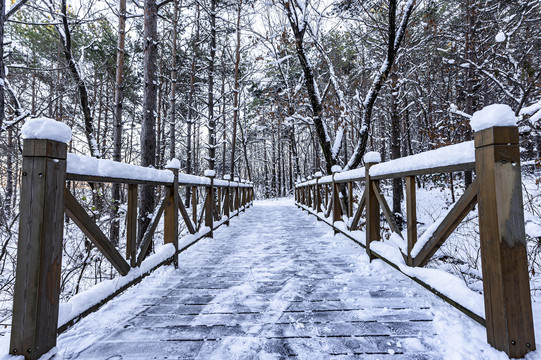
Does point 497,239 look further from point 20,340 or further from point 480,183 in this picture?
point 20,340

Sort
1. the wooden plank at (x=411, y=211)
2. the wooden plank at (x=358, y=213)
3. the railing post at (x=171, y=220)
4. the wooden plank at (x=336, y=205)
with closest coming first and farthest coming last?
the wooden plank at (x=411, y=211) < the railing post at (x=171, y=220) < the wooden plank at (x=358, y=213) < the wooden plank at (x=336, y=205)

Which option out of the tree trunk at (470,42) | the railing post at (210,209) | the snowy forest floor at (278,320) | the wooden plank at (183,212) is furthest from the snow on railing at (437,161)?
the tree trunk at (470,42)

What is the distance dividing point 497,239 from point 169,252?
3.02 metres

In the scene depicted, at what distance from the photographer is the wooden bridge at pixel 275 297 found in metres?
1.37

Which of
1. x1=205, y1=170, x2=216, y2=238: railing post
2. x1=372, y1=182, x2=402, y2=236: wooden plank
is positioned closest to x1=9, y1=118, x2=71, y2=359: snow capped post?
x1=372, y1=182, x2=402, y2=236: wooden plank

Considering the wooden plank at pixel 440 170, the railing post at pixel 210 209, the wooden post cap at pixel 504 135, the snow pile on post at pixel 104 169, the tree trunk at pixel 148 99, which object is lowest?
the railing post at pixel 210 209

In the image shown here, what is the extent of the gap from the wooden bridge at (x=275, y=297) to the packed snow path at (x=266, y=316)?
1cm

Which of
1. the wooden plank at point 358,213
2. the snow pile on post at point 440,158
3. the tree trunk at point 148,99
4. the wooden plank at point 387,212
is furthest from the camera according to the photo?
the tree trunk at point 148,99

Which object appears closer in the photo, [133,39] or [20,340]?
[20,340]

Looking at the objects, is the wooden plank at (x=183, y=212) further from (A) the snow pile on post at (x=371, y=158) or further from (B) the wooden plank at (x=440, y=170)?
(B) the wooden plank at (x=440, y=170)

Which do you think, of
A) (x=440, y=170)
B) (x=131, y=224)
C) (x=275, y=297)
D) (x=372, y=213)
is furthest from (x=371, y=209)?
(x=131, y=224)

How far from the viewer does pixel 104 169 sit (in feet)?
6.41

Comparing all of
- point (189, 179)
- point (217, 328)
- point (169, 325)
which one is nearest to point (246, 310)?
point (217, 328)

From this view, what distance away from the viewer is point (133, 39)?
11.6 meters
